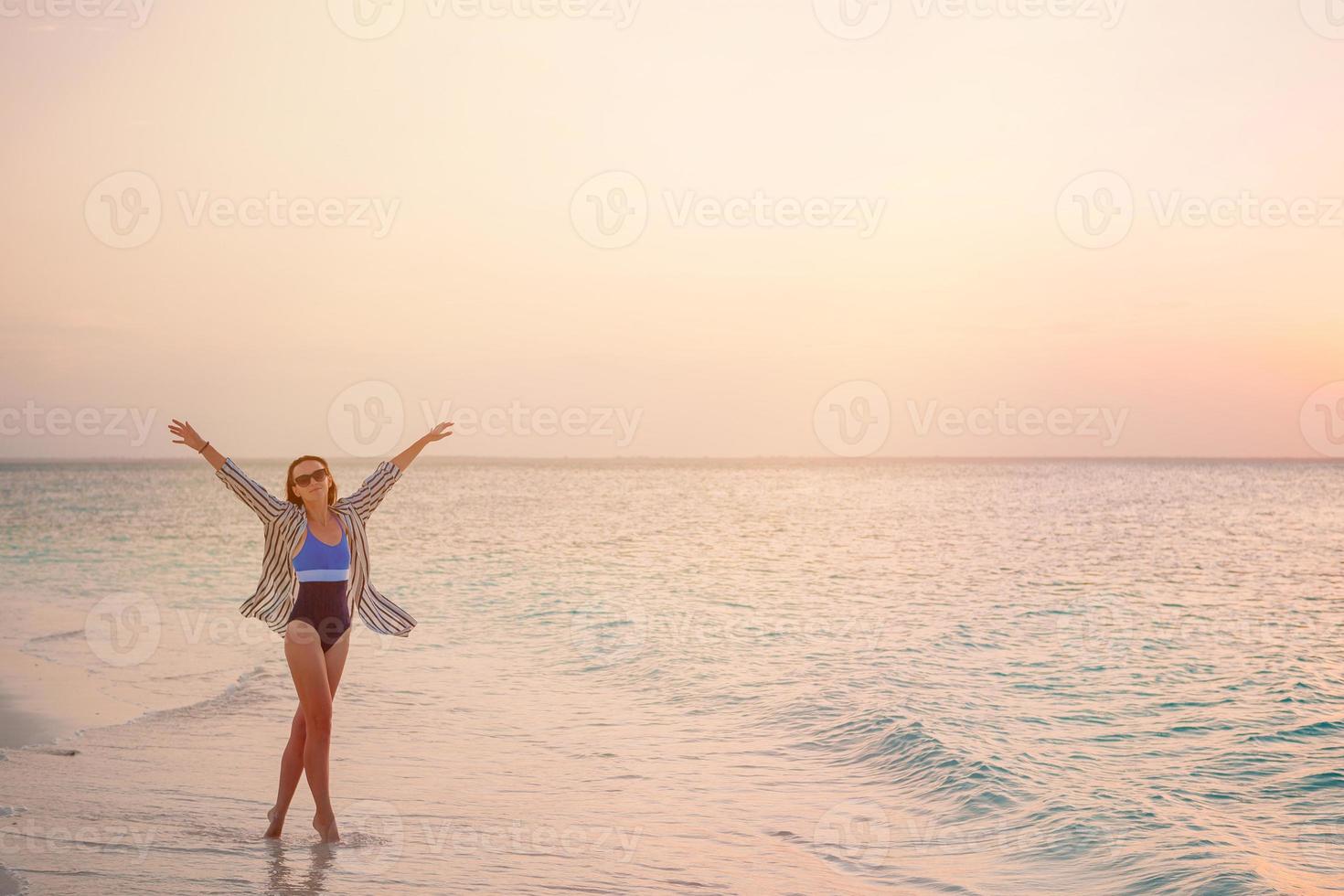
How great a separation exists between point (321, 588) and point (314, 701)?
2.15ft

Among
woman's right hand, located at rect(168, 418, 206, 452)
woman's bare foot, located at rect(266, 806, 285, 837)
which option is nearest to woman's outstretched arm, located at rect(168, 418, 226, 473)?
woman's right hand, located at rect(168, 418, 206, 452)

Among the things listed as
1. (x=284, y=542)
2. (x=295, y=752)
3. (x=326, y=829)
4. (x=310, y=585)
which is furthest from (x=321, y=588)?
(x=326, y=829)

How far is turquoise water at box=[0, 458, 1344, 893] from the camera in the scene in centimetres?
682

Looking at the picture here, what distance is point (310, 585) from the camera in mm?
6414

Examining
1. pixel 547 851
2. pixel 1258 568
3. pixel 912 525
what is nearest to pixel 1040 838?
pixel 547 851

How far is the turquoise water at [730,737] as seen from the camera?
22.4 ft

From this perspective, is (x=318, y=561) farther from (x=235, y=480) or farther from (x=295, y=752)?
(x=295, y=752)

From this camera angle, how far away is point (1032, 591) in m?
22.7

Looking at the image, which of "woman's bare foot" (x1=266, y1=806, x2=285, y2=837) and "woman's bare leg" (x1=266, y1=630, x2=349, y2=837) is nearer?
"woman's bare leg" (x1=266, y1=630, x2=349, y2=837)

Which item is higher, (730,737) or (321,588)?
(321,588)

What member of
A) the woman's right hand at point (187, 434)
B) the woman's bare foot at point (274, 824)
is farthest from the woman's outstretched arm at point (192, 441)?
the woman's bare foot at point (274, 824)

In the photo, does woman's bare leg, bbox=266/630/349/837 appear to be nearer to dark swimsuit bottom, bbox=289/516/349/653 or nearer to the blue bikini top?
dark swimsuit bottom, bbox=289/516/349/653

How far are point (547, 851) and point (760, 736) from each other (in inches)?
169

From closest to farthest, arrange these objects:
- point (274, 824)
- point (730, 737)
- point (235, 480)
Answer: point (235, 480) < point (274, 824) < point (730, 737)
